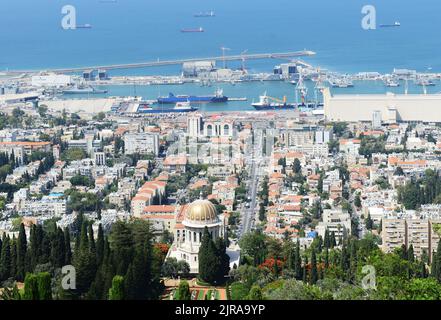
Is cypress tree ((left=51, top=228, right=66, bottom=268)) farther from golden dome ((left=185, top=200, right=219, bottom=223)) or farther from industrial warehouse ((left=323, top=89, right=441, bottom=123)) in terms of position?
industrial warehouse ((left=323, top=89, right=441, bottom=123))

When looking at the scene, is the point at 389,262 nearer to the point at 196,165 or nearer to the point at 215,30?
the point at 196,165

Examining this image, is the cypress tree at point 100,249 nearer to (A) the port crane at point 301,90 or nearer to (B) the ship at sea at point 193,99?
(A) the port crane at point 301,90

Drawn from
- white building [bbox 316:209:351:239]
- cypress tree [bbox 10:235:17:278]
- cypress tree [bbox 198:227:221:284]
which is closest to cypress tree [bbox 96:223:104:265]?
cypress tree [bbox 10:235:17:278]

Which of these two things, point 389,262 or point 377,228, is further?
point 377,228

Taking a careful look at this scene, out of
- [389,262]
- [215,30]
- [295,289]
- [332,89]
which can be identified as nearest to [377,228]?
[389,262]

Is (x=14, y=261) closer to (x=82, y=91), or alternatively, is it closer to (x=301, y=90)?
(x=301, y=90)

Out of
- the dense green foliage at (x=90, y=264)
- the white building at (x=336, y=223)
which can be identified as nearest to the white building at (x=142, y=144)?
the white building at (x=336, y=223)
